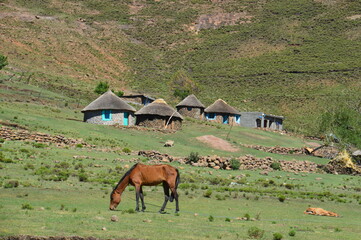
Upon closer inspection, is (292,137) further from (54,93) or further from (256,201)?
(256,201)

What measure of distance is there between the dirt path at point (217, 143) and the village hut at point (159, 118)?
4755 millimetres

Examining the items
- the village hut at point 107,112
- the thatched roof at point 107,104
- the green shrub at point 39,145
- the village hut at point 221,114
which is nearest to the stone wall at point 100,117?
the village hut at point 107,112

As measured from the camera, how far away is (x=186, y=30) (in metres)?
145

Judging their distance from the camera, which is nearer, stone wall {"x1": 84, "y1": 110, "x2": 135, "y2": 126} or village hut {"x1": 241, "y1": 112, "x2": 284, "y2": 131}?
stone wall {"x1": 84, "y1": 110, "x2": 135, "y2": 126}

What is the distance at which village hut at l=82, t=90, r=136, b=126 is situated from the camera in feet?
188

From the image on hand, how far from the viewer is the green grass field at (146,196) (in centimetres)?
1509

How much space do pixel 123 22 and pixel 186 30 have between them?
16219mm

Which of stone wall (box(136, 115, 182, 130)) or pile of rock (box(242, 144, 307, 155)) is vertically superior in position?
stone wall (box(136, 115, 182, 130))

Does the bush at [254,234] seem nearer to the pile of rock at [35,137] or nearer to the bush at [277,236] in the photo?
the bush at [277,236]

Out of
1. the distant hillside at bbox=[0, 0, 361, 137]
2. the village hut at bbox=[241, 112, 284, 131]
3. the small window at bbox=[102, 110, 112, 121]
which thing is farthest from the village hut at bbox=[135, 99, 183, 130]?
the distant hillside at bbox=[0, 0, 361, 137]

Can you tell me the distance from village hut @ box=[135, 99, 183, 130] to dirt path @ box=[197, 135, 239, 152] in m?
4.75

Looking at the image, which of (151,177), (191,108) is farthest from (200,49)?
(151,177)

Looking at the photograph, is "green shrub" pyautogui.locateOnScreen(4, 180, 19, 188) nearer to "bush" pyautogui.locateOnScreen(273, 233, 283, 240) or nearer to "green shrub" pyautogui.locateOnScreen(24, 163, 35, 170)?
"green shrub" pyautogui.locateOnScreen(24, 163, 35, 170)

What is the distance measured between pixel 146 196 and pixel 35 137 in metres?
17.8
